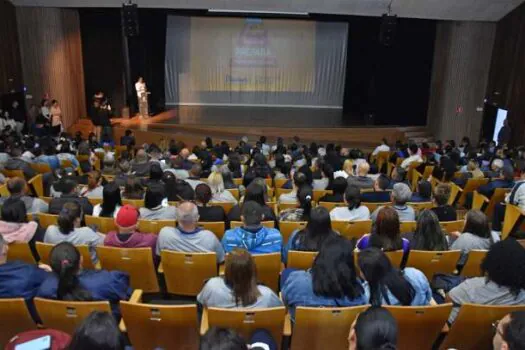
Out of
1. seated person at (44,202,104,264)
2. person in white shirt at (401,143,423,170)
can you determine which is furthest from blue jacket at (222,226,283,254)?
person in white shirt at (401,143,423,170)

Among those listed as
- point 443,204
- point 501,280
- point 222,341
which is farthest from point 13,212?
point 443,204

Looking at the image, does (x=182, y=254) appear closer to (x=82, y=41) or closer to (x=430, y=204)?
(x=430, y=204)

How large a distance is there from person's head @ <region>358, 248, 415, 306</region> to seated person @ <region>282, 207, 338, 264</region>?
0.82 m

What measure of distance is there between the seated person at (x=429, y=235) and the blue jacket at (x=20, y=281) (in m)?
3.03

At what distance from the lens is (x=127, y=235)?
14.6ft

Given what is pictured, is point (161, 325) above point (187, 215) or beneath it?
beneath

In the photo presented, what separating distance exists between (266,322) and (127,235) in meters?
1.69

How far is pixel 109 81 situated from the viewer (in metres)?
17.3

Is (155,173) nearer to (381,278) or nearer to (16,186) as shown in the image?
(16,186)

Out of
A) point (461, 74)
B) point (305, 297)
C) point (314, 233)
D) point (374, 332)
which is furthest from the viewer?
point (461, 74)

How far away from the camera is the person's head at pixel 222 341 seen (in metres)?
2.22

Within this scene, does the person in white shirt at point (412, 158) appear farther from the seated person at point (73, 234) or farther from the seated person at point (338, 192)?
the seated person at point (73, 234)

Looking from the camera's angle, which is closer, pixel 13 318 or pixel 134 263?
pixel 13 318

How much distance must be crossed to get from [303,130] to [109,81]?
22.0 feet
